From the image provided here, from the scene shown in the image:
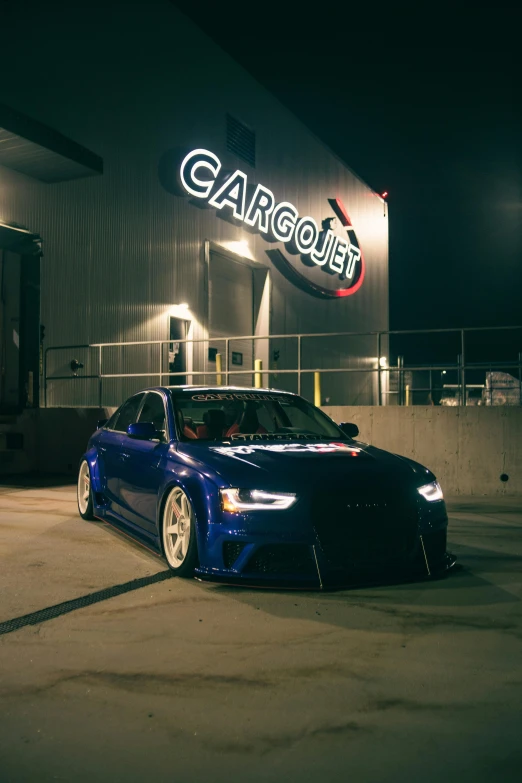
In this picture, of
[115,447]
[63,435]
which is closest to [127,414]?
[115,447]

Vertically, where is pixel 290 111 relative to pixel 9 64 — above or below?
above

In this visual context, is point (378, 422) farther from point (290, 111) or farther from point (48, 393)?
point (290, 111)

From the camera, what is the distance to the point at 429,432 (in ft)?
39.1

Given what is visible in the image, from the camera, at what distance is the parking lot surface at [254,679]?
2654mm

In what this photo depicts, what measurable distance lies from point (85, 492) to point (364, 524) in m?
4.15

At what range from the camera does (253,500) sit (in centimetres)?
496

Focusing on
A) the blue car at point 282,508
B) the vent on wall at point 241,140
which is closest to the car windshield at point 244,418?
the blue car at point 282,508

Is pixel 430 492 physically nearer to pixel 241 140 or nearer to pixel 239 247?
pixel 239 247

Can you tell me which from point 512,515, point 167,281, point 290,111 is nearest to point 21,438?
point 167,281

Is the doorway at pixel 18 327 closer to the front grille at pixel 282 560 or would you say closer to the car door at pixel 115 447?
the car door at pixel 115 447

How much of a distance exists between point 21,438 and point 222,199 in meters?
9.87

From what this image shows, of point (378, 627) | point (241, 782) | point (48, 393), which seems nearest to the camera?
point (241, 782)

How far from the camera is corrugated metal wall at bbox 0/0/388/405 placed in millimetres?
14977

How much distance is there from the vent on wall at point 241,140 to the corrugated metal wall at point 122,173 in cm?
28
